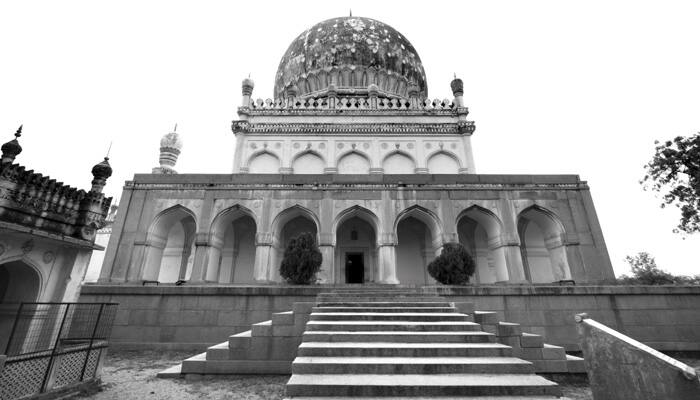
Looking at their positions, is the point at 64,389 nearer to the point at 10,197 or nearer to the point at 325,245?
the point at 10,197

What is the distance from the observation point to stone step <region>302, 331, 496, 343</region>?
18.0 feet

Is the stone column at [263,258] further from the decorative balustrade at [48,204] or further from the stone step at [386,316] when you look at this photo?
the decorative balustrade at [48,204]

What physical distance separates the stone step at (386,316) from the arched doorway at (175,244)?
959cm

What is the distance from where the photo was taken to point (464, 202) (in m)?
13.8

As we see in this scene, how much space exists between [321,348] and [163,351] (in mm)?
6033

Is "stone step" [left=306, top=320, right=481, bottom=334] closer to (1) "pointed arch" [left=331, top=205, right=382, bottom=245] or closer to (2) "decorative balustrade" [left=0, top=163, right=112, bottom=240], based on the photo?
(2) "decorative balustrade" [left=0, top=163, right=112, bottom=240]

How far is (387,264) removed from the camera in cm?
1273

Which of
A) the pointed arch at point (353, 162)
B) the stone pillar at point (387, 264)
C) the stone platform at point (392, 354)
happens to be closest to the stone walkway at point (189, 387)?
the stone platform at point (392, 354)

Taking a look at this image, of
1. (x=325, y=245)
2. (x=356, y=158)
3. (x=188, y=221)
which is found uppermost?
(x=356, y=158)

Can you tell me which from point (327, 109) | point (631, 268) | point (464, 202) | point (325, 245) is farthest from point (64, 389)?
point (631, 268)

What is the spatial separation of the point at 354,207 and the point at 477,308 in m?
6.21

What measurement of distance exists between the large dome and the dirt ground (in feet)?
66.5

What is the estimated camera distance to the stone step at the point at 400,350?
4.95 metres

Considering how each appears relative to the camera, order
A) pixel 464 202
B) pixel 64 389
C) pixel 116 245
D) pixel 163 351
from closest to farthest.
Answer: pixel 64 389, pixel 163 351, pixel 116 245, pixel 464 202
